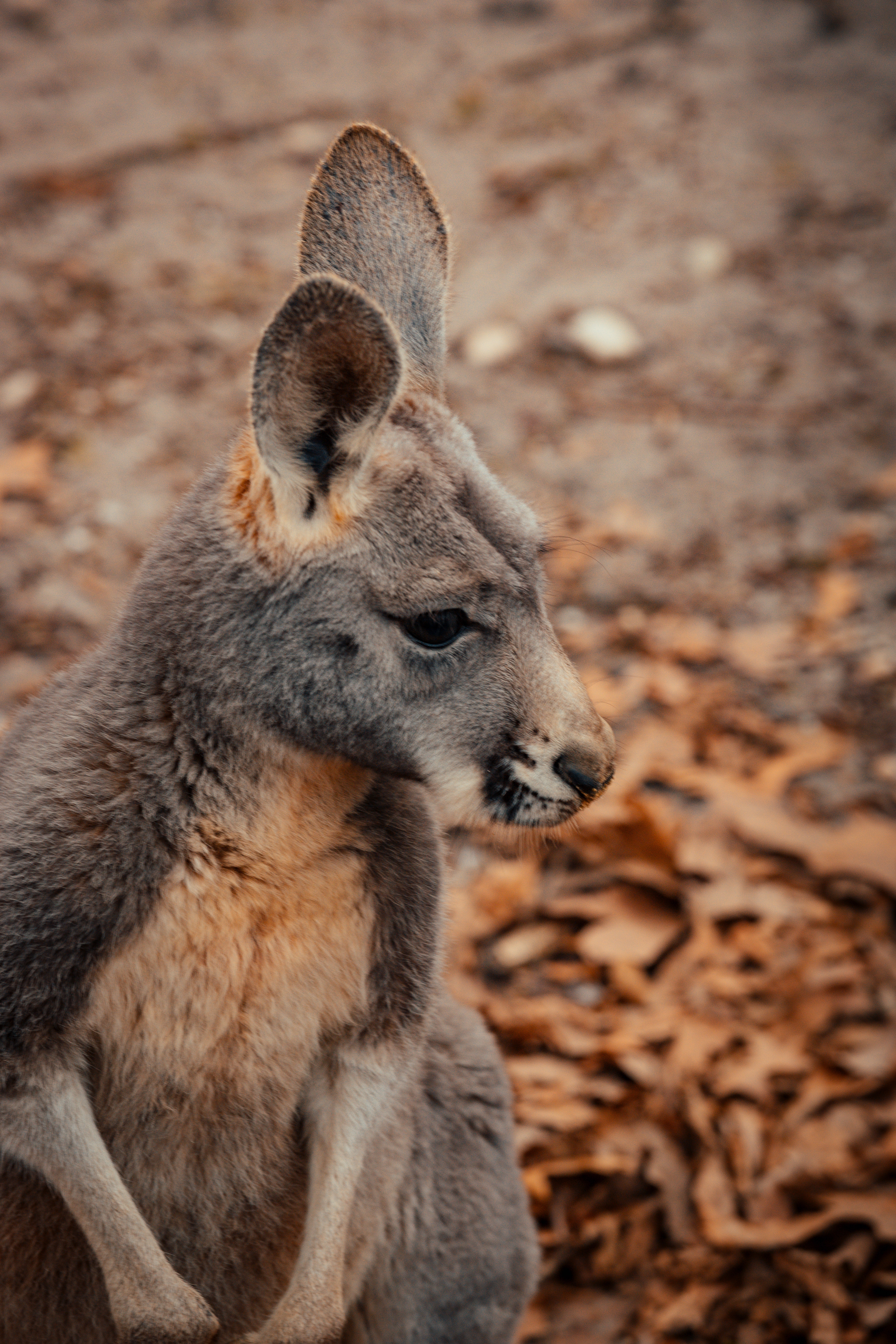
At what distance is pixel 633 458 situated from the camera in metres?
5.33

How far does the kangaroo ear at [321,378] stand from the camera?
5.98 ft

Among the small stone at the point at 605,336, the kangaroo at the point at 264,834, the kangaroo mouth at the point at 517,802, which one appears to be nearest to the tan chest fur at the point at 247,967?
the kangaroo at the point at 264,834

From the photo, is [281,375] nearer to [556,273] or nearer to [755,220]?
[556,273]

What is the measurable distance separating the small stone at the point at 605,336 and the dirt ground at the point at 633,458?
15 millimetres

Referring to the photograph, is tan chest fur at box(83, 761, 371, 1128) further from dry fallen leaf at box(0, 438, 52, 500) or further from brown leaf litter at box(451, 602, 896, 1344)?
Result: dry fallen leaf at box(0, 438, 52, 500)

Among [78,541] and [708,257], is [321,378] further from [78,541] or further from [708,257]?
[708,257]

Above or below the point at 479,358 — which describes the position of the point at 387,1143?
below

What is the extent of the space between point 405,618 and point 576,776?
1.35 ft

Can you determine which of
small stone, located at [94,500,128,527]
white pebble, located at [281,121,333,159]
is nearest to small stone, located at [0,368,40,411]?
small stone, located at [94,500,128,527]

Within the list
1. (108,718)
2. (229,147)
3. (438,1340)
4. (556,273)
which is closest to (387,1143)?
(438,1340)

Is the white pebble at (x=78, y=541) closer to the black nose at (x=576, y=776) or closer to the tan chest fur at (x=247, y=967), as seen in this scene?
the tan chest fur at (x=247, y=967)

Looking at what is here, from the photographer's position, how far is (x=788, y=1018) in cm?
358

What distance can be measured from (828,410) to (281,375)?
13.6 ft

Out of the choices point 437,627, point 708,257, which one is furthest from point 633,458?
point 437,627
